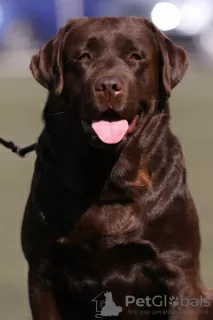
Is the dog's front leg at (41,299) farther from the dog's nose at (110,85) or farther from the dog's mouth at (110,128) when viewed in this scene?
the dog's nose at (110,85)

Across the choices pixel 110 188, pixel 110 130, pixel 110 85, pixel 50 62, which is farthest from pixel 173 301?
pixel 50 62

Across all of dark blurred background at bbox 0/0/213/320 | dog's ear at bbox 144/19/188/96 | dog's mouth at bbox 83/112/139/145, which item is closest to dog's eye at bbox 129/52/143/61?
dog's ear at bbox 144/19/188/96

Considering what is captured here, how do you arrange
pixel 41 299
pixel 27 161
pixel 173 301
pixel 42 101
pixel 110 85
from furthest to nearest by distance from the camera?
pixel 42 101
pixel 27 161
pixel 41 299
pixel 173 301
pixel 110 85

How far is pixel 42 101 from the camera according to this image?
15883 millimetres

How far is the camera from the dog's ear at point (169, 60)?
4555mm

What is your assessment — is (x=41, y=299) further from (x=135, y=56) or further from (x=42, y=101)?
(x=42, y=101)

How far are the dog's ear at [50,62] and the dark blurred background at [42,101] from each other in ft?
2.51

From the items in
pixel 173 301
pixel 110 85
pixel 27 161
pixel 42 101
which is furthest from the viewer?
pixel 42 101

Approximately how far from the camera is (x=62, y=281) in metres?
4.47

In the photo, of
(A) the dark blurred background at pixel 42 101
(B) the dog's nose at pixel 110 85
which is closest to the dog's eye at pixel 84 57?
(B) the dog's nose at pixel 110 85

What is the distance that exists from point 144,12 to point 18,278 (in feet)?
60.1

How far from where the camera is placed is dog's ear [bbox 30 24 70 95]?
453cm

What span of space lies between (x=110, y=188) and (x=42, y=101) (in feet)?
37.5

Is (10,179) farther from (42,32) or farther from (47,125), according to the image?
(42,32)
